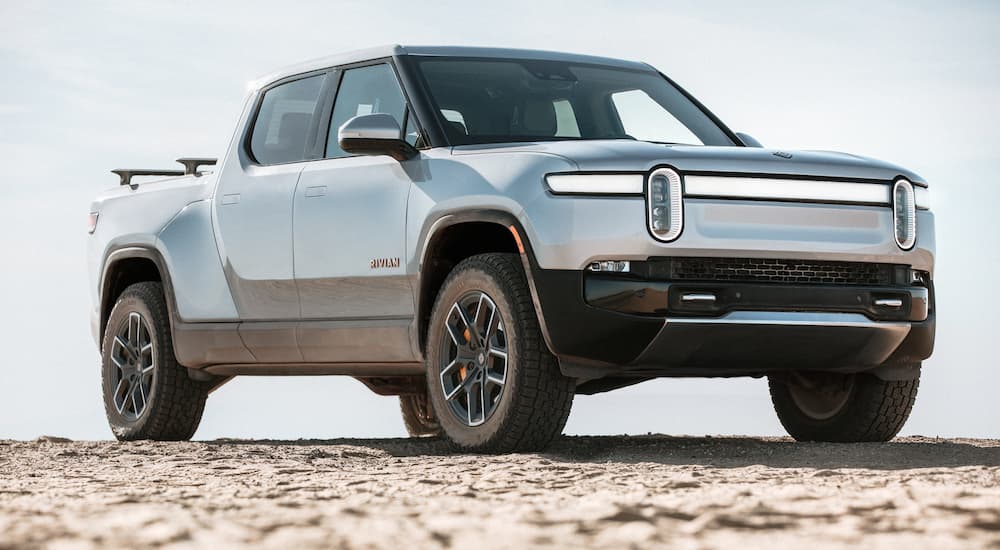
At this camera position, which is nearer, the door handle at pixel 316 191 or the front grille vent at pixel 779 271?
the front grille vent at pixel 779 271

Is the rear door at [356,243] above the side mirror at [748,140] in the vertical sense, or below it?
below

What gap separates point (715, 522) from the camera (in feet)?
12.8

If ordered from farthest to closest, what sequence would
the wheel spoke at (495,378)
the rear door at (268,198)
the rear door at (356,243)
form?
the rear door at (268,198)
the rear door at (356,243)
the wheel spoke at (495,378)

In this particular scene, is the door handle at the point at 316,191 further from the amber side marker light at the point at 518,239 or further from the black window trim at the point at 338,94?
the amber side marker light at the point at 518,239

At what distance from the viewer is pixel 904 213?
23.2 feet

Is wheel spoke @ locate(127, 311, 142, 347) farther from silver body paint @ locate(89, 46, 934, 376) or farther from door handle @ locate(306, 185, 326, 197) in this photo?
door handle @ locate(306, 185, 326, 197)

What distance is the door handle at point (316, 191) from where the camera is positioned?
7.68 metres

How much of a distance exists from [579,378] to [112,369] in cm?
395

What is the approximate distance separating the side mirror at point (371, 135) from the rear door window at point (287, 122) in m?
1.02

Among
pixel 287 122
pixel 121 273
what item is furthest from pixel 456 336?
pixel 121 273

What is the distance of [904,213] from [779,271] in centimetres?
80

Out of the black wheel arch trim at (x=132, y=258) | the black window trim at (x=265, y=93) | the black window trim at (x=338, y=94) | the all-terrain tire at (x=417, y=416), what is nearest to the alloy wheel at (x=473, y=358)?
the black window trim at (x=338, y=94)

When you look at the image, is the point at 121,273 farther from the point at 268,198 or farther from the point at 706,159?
the point at 706,159

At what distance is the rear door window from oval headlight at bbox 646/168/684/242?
7.83ft
